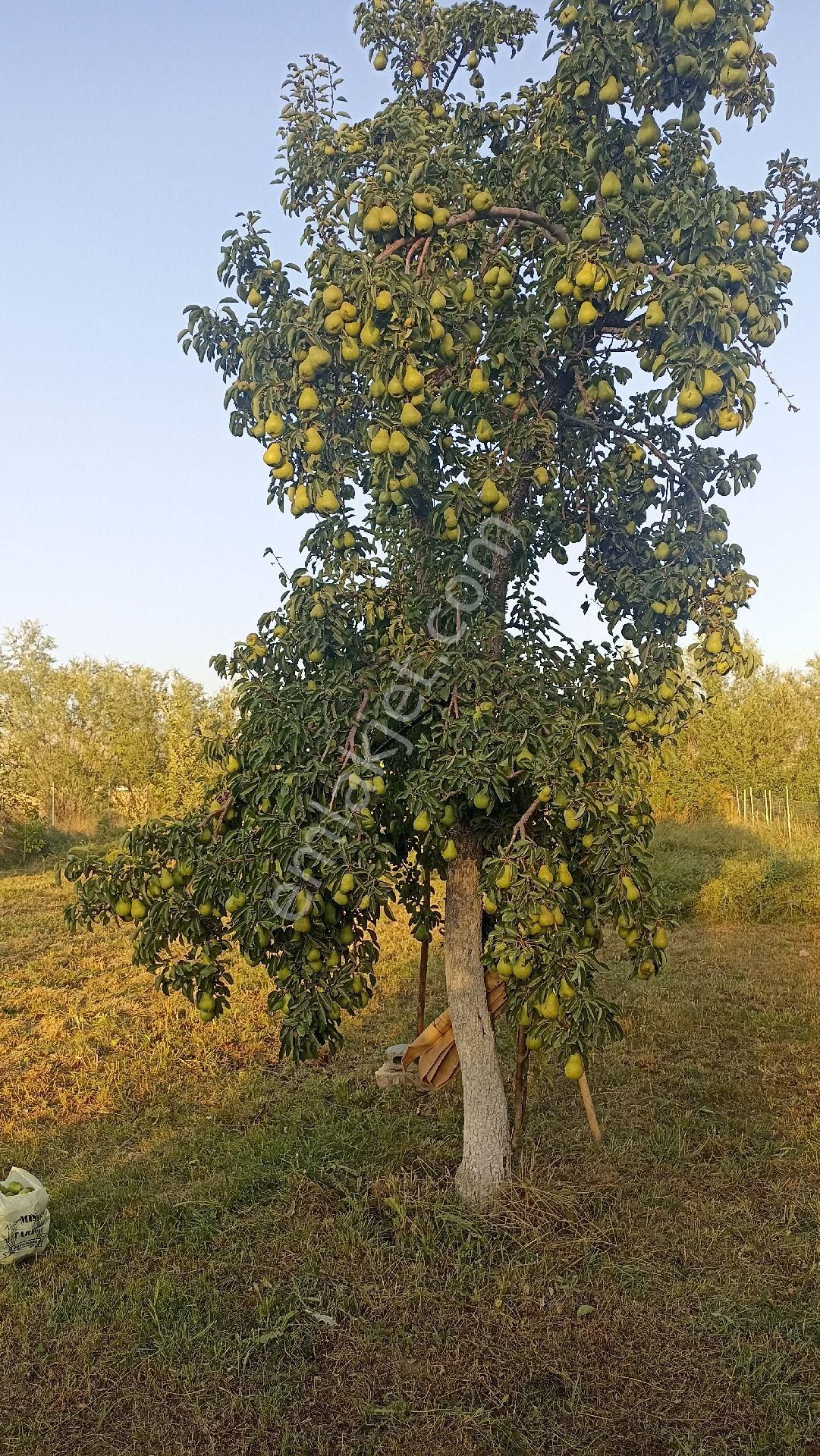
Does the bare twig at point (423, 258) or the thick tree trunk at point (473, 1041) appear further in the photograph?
the thick tree trunk at point (473, 1041)

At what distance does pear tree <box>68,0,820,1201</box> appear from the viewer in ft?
Result: 13.1

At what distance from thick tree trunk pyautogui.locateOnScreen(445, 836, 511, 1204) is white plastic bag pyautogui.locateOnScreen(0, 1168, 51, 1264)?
2.18 metres

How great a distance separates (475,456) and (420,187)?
121cm

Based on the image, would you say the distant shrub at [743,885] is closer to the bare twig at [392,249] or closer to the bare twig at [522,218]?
the bare twig at [522,218]

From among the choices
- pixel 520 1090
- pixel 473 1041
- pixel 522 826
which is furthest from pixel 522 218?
pixel 520 1090

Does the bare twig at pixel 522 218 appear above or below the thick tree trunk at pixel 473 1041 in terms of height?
above

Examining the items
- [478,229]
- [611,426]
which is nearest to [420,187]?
[478,229]

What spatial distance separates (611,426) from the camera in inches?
201

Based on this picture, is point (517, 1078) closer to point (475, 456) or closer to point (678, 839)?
point (475, 456)

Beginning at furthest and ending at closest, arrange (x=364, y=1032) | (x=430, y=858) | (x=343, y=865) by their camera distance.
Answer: (x=364, y=1032) < (x=430, y=858) < (x=343, y=865)

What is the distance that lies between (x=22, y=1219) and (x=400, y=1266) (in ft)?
6.26

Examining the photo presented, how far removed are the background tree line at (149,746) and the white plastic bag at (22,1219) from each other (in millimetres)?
11454

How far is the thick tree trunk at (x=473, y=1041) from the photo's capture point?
16.4 ft

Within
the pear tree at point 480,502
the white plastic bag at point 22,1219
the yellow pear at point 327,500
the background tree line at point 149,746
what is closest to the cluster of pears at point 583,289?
the pear tree at point 480,502
